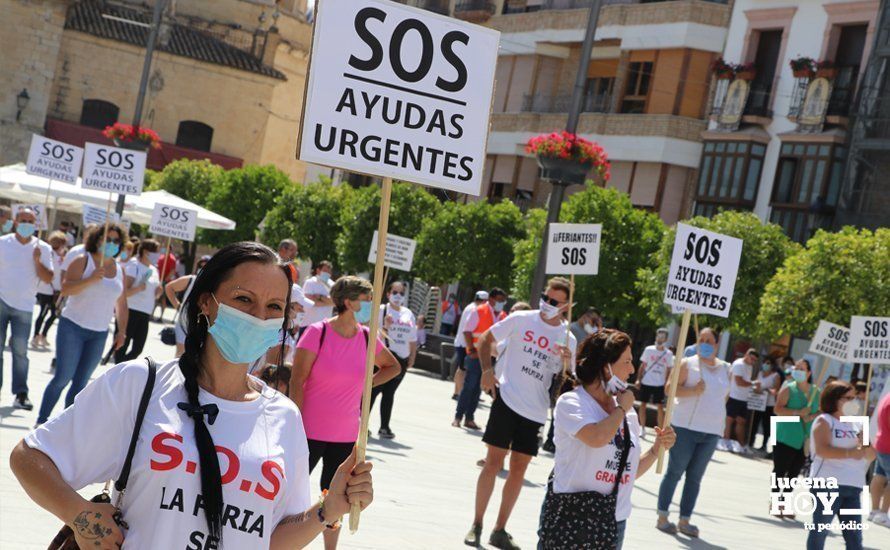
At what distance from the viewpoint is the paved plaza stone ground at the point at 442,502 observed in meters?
9.00

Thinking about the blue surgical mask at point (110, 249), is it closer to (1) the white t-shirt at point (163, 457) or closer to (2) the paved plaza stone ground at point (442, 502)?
(2) the paved plaza stone ground at point (442, 502)

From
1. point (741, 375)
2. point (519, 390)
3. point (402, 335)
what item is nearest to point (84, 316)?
point (519, 390)

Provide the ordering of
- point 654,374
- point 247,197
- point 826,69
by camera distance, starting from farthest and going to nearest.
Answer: point 247,197, point 826,69, point 654,374

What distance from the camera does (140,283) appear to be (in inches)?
629

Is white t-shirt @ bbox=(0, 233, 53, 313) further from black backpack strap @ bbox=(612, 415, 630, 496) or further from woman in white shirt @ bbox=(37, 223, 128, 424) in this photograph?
black backpack strap @ bbox=(612, 415, 630, 496)

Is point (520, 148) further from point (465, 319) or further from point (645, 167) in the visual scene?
point (465, 319)

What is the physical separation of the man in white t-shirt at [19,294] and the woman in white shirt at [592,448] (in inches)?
279

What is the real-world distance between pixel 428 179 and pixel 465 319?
15.6 m

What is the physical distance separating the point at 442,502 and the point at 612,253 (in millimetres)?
23203

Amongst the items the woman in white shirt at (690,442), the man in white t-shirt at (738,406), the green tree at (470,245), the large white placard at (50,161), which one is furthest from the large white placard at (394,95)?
the green tree at (470,245)

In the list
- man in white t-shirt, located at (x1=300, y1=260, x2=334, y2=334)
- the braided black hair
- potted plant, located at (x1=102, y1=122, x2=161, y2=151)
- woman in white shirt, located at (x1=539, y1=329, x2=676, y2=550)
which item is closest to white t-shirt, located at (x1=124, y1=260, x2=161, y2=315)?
man in white t-shirt, located at (x1=300, y1=260, x2=334, y2=334)

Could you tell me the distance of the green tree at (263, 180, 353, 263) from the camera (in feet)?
142

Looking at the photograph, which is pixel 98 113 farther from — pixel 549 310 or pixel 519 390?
pixel 519 390

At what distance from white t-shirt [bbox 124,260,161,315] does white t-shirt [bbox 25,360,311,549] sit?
12.8 m
